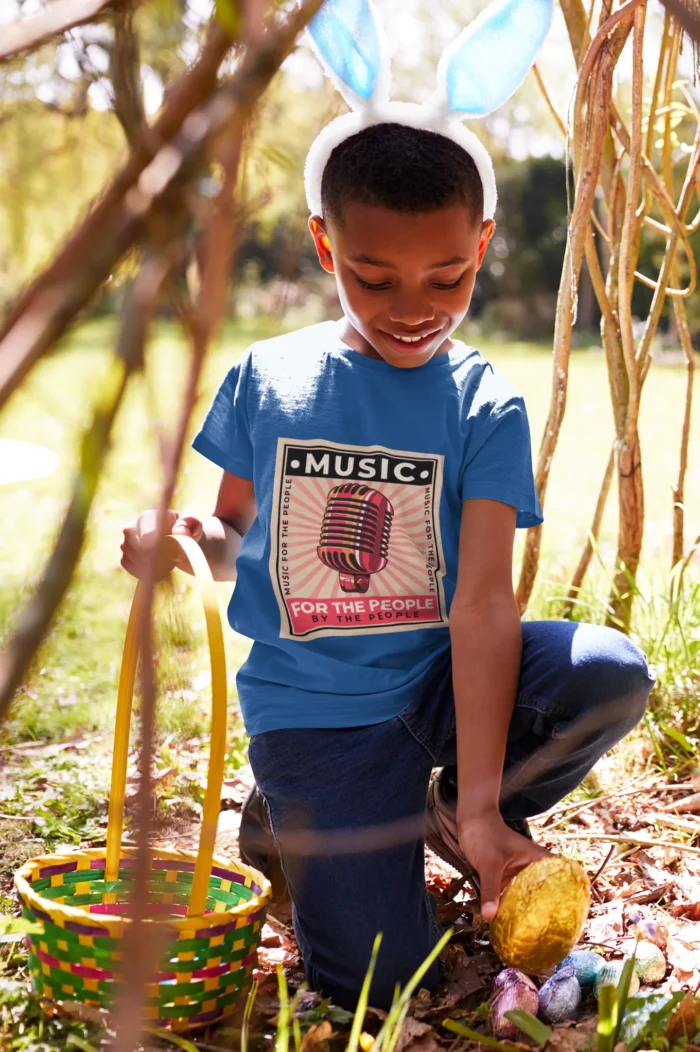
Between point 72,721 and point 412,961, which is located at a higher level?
point 72,721

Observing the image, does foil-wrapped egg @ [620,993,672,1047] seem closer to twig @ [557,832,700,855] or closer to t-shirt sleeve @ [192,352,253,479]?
twig @ [557,832,700,855]

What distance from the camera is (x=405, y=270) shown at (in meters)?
1.66

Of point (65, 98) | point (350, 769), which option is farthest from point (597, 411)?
point (65, 98)

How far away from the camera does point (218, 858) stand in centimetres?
165

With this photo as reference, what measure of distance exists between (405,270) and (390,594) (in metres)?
0.56

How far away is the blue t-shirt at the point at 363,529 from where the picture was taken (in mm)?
1804

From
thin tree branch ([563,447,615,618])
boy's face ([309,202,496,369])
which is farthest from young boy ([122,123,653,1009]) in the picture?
thin tree branch ([563,447,615,618])

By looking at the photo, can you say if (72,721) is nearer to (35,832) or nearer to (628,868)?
(35,832)

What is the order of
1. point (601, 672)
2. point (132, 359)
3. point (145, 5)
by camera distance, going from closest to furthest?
1. point (132, 359)
2. point (145, 5)
3. point (601, 672)

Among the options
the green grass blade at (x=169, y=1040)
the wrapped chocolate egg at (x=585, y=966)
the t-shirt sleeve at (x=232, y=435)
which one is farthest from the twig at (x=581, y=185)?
the green grass blade at (x=169, y=1040)

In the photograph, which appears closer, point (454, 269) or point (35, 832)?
point (454, 269)

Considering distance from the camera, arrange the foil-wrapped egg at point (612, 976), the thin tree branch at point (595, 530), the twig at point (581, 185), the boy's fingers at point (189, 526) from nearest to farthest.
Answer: the foil-wrapped egg at point (612, 976), the boy's fingers at point (189, 526), the twig at point (581, 185), the thin tree branch at point (595, 530)

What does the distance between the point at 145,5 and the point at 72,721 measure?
2.11 metres

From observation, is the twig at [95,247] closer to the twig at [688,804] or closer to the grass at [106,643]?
the grass at [106,643]
